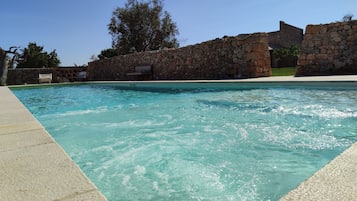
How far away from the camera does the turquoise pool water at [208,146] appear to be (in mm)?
2132

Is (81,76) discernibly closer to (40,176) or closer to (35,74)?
(35,74)

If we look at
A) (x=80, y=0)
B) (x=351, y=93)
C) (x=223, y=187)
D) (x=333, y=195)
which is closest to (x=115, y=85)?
(x=80, y=0)

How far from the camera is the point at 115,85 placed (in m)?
13.2

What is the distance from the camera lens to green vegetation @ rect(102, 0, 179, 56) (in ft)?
78.3

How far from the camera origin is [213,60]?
12.5 metres

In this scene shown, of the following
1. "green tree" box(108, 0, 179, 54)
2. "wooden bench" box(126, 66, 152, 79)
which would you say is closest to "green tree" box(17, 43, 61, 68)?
"green tree" box(108, 0, 179, 54)

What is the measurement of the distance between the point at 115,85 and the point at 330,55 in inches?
346

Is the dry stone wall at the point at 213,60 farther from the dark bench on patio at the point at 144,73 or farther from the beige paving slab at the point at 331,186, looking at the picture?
the beige paving slab at the point at 331,186

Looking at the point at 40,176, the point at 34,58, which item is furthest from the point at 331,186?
the point at 34,58

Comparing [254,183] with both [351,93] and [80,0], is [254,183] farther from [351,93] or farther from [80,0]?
[80,0]

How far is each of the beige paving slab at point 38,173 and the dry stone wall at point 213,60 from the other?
9814 mm

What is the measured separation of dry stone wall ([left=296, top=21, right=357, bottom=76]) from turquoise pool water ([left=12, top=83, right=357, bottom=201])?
4.43 metres

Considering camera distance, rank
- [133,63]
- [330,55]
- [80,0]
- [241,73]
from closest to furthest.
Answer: [330,55], [241,73], [80,0], [133,63]

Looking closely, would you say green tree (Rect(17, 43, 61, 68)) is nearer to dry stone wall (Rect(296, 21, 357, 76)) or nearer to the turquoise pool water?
dry stone wall (Rect(296, 21, 357, 76))
